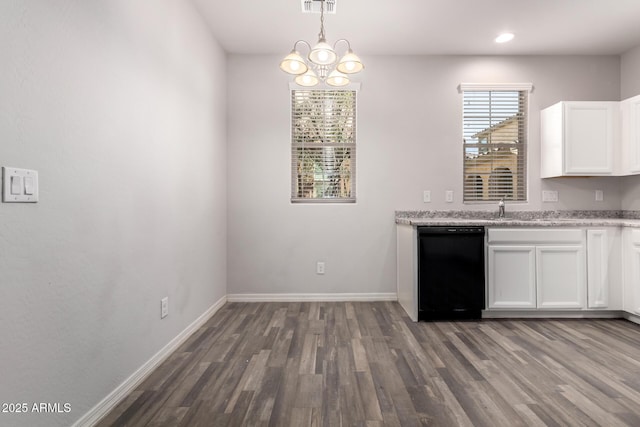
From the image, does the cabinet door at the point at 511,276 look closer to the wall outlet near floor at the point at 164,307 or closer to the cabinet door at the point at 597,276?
the cabinet door at the point at 597,276

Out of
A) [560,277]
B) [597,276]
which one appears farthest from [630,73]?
[560,277]

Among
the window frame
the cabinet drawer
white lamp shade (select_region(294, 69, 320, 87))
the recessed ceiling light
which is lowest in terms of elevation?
the cabinet drawer

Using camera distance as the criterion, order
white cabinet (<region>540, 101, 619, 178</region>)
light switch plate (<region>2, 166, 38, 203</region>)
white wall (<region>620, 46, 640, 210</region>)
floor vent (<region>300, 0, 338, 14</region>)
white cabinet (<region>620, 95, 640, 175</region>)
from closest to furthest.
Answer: light switch plate (<region>2, 166, 38, 203</region>) → floor vent (<region>300, 0, 338, 14</region>) → white cabinet (<region>620, 95, 640, 175</region>) → white cabinet (<region>540, 101, 619, 178</region>) → white wall (<region>620, 46, 640, 210</region>)

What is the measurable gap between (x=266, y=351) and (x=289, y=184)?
1848 millimetres

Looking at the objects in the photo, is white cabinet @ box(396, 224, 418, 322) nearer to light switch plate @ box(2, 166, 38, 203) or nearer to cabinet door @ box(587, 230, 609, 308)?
cabinet door @ box(587, 230, 609, 308)

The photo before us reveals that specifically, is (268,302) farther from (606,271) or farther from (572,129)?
(572,129)

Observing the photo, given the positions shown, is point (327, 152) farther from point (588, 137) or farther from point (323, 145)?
point (588, 137)

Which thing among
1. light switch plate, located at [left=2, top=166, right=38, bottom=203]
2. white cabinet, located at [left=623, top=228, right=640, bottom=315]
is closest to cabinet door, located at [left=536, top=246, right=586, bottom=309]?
white cabinet, located at [left=623, top=228, right=640, bottom=315]

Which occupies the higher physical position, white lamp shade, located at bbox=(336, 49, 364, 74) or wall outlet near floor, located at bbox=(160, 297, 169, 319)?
white lamp shade, located at bbox=(336, 49, 364, 74)

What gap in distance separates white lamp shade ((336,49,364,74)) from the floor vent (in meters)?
0.75

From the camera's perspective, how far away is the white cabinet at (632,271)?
2.88m

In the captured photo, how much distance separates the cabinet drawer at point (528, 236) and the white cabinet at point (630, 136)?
981mm

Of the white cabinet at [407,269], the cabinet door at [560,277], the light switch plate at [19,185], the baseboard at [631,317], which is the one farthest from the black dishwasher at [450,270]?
the light switch plate at [19,185]

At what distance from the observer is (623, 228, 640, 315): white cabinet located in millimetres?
2880
